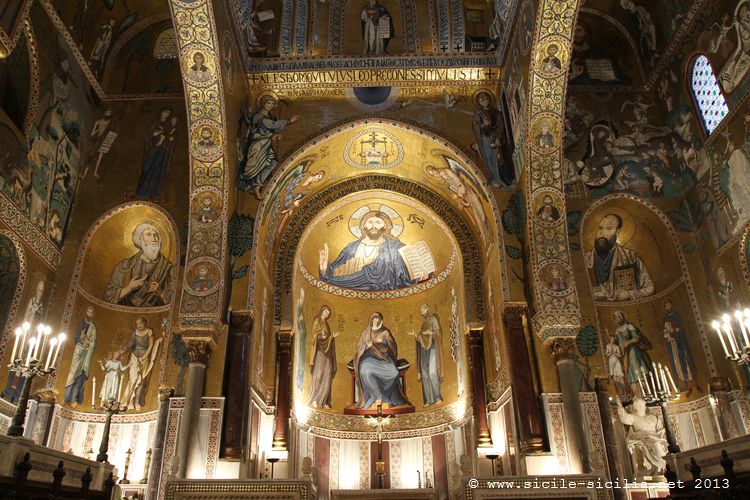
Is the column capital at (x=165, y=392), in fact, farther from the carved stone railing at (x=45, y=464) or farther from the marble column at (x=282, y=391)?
the carved stone railing at (x=45, y=464)

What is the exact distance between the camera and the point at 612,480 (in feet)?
36.0

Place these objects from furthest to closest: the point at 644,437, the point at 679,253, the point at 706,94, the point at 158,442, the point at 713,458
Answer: the point at 706,94, the point at 679,253, the point at 644,437, the point at 158,442, the point at 713,458

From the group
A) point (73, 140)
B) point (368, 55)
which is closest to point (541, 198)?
point (368, 55)

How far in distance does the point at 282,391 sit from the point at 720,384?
9174 mm

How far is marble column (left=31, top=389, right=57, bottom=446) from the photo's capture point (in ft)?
38.1

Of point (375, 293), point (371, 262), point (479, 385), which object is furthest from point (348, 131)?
point (479, 385)

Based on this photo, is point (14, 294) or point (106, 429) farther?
point (14, 294)

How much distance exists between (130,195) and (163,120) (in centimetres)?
237

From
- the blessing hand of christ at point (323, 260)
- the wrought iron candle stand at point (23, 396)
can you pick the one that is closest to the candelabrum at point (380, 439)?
the blessing hand of christ at point (323, 260)

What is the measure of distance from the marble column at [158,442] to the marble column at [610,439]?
8358mm

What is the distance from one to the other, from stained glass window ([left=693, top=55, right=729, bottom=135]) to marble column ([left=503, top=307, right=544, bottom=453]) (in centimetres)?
620

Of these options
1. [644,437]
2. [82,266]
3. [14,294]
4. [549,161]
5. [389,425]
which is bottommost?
[644,437]

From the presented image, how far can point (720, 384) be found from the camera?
469 inches

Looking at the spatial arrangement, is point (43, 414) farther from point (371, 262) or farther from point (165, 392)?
point (371, 262)
